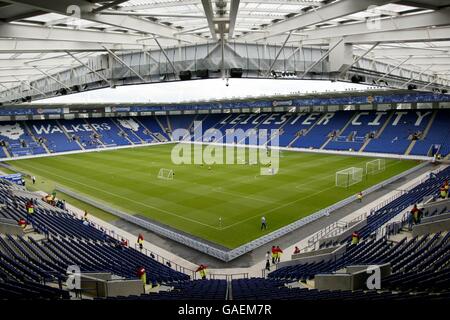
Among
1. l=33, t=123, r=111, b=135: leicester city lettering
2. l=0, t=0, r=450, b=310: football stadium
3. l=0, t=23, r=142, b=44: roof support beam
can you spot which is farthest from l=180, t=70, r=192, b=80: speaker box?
l=33, t=123, r=111, b=135: leicester city lettering

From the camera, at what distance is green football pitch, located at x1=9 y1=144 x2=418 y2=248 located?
74.1 ft

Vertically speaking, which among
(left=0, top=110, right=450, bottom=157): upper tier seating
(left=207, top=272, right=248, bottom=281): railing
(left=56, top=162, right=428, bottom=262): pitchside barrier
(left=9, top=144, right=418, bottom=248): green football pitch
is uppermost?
(left=0, top=110, right=450, bottom=157): upper tier seating

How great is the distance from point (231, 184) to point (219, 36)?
65.1 ft

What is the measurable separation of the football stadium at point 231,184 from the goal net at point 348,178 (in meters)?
0.25

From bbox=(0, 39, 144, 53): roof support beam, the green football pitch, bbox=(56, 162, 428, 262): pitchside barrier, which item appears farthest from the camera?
the green football pitch

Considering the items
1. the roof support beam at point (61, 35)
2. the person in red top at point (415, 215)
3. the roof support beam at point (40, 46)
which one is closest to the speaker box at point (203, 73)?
the roof support beam at point (61, 35)

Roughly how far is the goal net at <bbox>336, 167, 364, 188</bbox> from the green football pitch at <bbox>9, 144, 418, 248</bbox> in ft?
2.23

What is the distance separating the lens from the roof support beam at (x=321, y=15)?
333 inches

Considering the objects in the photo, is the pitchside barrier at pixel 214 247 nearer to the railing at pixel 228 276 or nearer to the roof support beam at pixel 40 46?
the railing at pixel 228 276

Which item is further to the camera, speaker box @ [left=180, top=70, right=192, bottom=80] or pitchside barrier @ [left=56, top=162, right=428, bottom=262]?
pitchside barrier @ [left=56, top=162, right=428, bottom=262]

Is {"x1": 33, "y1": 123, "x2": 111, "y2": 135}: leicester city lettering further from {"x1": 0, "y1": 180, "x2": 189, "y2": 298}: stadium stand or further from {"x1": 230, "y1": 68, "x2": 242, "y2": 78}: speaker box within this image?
{"x1": 230, "y1": 68, "x2": 242, "y2": 78}: speaker box

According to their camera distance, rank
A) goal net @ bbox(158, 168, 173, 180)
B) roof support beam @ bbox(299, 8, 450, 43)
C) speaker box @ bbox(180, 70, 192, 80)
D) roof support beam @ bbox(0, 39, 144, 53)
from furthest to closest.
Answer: goal net @ bbox(158, 168, 173, 180) < speaker box @ bbox(180, 70, 192, 80) < roof support beam @ bbox(0, 39, 144, 53) < roof support beam @ bbox(299, 8, 450, 43)

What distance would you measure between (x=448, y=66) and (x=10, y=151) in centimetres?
5793

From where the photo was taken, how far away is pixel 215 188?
3078cm
